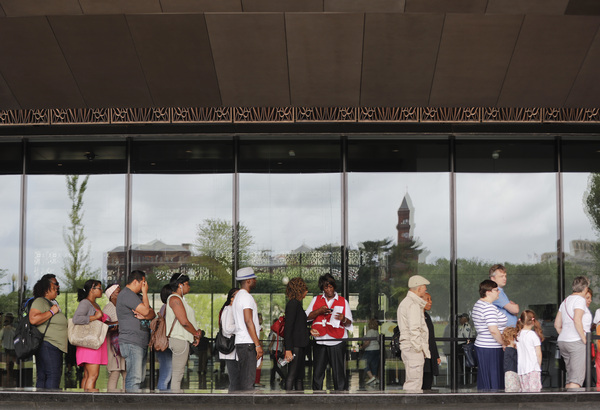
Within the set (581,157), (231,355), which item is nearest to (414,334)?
(231,355)

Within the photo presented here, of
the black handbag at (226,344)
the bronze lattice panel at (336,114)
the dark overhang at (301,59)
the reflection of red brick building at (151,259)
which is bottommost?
the black handbag at (226,344)

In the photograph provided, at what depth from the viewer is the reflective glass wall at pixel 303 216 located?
13344mm

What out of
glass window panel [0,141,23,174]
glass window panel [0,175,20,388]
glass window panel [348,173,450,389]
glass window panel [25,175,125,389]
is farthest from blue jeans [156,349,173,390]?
glass window panel [0,141,23,174]

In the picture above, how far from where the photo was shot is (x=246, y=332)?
9578mm

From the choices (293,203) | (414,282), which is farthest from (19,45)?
(414,282)

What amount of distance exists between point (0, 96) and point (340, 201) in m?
5.68

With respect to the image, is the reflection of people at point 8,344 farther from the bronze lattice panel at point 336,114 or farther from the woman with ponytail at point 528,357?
the woman with ponytail at point 528,357

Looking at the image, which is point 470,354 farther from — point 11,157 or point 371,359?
point 11,157


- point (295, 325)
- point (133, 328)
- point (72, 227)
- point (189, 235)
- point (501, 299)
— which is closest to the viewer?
point (133, 328)

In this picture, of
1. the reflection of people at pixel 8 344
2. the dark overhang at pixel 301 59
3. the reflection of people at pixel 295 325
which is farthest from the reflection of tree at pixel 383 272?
the reflection of people at pixel 8 344

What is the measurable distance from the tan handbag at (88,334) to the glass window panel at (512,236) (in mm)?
6010

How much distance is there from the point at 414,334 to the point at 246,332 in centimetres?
203

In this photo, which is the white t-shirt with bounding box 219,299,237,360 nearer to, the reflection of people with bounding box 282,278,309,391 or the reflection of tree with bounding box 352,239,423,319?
the reflection of people with bounding box 282,278,309,391

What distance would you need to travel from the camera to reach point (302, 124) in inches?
525
